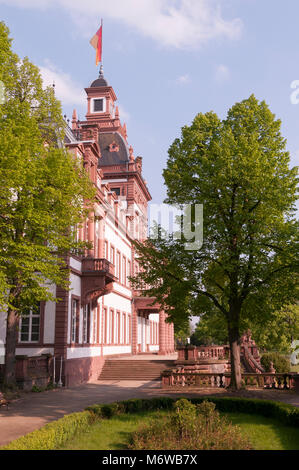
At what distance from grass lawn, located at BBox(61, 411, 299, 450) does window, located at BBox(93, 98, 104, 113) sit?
A: 2011 inches

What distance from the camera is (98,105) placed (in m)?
61.0

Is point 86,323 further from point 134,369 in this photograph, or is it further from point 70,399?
point 70,399

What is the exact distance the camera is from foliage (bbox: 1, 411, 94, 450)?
938cm

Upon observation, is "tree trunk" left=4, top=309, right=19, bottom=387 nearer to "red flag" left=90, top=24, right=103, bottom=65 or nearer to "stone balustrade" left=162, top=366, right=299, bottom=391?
"stone balustrade" left=162, top=366, right=299, bottom=391

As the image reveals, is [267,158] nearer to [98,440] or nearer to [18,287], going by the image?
[18,287]

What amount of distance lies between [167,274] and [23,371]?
8020 millimetres

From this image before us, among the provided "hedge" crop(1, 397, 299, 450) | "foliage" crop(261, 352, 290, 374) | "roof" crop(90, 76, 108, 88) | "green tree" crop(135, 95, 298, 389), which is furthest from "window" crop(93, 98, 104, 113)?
"hedge" crop(1, 397, 299, 450)

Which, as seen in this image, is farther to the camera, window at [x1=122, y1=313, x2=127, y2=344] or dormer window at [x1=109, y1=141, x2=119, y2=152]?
dormer window at [x1=109, y1=141, x2=119, y2=152]

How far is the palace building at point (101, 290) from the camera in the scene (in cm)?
2467

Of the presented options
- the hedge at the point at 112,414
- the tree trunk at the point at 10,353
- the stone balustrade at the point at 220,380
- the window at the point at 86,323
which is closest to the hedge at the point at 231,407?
the hedge at the point at 112,414

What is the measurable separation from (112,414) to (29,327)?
11.3m

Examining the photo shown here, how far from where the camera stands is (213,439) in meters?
10.6

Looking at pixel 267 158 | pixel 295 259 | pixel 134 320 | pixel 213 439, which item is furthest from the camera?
pixel 134 320

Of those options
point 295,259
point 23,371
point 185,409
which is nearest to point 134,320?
point 23,371
